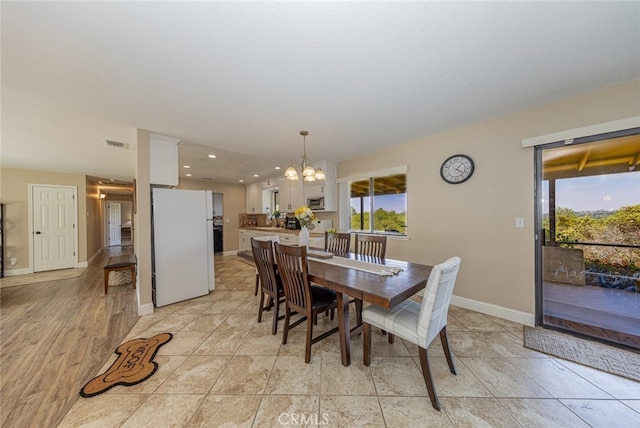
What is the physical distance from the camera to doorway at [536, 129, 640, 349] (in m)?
2.07

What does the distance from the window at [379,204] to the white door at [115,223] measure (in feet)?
34.4

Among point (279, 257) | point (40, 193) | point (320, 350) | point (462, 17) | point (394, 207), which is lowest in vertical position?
point (320, 350)

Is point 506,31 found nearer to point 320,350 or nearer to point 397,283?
point 397,283

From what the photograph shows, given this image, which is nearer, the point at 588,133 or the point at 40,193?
the point at 588,133

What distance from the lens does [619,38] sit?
1449 mm

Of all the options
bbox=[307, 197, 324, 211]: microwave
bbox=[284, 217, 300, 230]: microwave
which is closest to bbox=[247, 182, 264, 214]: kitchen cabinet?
bbox=[284, 217, 300, 230]: microwave

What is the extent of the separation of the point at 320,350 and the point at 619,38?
10.5 feet

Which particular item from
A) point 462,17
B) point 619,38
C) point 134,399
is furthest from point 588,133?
point 134,399

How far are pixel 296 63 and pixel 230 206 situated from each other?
610cm

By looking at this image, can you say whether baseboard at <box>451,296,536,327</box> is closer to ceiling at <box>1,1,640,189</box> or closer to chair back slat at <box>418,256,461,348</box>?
chair back slat at <box>418,256,461,348</box>

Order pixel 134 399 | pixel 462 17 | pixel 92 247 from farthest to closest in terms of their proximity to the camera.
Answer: pixel 92 247
pixel 134 399
pixel 462 17

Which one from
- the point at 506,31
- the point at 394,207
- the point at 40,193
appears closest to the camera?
the point at 506,31

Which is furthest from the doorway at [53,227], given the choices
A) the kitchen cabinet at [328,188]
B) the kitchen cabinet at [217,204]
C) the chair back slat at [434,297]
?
the chair back slat at [434,297]

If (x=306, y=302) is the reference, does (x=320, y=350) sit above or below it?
below
